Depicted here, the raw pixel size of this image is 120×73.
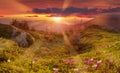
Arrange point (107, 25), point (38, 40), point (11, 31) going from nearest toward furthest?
point (11, 31)
point (38, 40)
point (107, 25)

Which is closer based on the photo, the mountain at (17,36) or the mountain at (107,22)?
the mountain at (17,36)

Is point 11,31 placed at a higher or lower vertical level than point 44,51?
higher

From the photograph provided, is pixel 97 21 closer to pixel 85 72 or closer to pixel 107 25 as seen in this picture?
pixel 107 25

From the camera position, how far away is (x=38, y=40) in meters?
30.5

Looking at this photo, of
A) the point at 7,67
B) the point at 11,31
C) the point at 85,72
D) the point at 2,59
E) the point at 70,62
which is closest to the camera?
the point at 7,67

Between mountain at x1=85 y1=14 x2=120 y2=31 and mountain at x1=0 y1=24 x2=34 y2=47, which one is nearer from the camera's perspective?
mountain at x1=0 y1=24 x2=34 y2=47

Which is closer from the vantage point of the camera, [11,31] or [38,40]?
[11,31]

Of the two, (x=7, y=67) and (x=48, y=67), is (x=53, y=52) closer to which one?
(x=48, y=67)

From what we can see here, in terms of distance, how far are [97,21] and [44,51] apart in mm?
41590

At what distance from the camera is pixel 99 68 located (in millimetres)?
15102

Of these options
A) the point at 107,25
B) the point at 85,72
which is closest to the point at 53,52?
the point at 85,72

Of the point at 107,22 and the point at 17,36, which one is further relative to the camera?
the point at 107,22

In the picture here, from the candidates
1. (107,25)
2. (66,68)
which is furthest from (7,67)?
(107,25)

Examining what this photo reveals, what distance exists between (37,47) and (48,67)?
1051 centimetres
